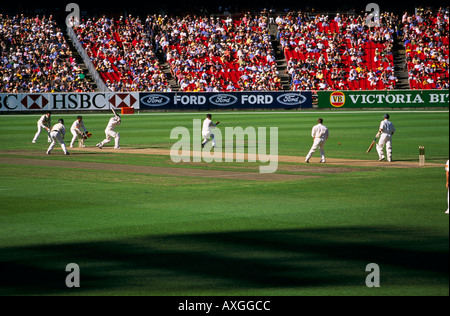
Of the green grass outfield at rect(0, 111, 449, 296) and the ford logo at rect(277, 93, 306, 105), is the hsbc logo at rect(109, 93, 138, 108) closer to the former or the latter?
the ford logo at rect(277, 93, 306, 105)

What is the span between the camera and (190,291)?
8914 millimetres

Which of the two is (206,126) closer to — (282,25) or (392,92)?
(392,92)

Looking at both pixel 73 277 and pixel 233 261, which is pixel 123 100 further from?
pixel 73 277

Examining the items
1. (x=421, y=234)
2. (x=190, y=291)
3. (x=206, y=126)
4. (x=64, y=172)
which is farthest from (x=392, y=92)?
(x=190, y=291)

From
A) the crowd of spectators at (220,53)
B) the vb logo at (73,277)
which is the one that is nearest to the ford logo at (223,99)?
the crowd of spectators at (220,53)

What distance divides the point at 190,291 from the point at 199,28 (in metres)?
60.9

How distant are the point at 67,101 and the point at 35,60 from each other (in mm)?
5789

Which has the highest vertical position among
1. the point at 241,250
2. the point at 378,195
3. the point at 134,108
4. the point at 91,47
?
the point at 91,47

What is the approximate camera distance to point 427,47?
213 ft

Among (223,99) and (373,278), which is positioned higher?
(223,99)

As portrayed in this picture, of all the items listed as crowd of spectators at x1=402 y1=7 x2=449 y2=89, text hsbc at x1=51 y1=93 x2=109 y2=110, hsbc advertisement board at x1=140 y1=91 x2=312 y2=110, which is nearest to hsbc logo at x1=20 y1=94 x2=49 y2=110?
text hsbc at x1=51 y1=93 x2=109 y2=110

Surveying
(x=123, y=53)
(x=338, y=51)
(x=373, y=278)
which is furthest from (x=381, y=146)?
(x=123, y=53)

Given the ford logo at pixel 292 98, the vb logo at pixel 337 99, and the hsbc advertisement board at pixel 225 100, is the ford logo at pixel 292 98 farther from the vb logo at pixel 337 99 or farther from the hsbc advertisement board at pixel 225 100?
the vb logo at pixel 337 99

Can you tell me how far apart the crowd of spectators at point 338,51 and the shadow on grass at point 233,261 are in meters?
51.1
